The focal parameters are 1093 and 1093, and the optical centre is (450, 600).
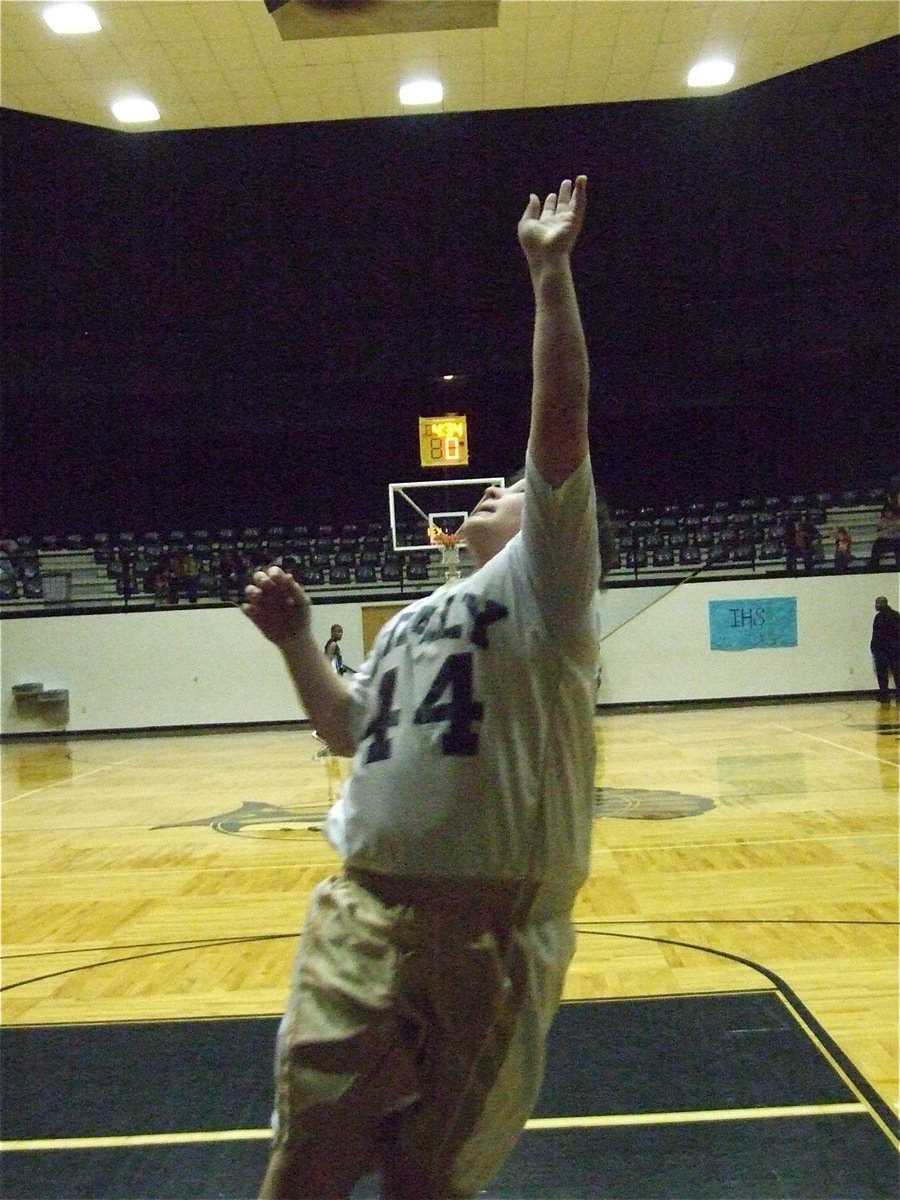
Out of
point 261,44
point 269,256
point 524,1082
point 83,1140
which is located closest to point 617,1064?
point 83,1140

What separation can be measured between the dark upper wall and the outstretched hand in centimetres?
1028

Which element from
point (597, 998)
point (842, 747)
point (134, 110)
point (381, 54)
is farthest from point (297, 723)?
point (597, 998)

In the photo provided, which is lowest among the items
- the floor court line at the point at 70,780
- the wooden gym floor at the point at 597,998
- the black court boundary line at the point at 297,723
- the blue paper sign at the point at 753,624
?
the black court boundary line at the point at 297,723

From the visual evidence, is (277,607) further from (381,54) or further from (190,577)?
(190,577)

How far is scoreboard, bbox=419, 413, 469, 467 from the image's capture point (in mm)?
18297

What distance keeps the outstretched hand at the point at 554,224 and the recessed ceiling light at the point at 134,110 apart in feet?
31.9

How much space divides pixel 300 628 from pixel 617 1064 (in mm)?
1910

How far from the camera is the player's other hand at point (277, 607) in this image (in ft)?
6.40

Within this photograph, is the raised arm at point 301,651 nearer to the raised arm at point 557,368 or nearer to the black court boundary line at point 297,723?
the raised arm at point 557,368

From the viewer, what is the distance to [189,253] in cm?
1452

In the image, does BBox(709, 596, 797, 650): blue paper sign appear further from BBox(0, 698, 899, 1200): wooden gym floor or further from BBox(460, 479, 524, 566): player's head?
BBox(460, 479, 524, 566): player's head

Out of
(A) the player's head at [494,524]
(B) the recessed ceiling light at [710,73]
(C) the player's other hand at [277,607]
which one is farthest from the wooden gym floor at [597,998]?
(B) the recessed ceiling light at [710,73]

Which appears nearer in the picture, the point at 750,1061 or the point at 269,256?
the point at 750,1061

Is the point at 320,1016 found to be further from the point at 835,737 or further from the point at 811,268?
the point at 811,268
